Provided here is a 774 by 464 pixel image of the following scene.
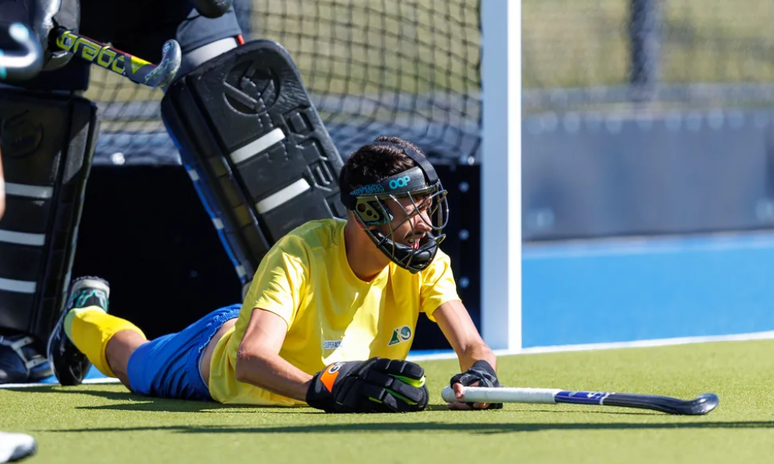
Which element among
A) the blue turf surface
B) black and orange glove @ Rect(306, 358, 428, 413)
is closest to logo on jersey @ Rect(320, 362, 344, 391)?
black and orange glove @ Rect(306, 358, 428, 413)

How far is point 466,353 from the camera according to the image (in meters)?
3.31

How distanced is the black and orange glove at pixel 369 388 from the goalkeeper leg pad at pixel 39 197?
1.64m

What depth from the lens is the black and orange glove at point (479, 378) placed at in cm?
310

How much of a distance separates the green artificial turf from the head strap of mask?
15.4 inches

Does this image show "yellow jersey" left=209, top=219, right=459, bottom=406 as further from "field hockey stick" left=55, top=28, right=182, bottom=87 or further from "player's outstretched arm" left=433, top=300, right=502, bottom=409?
"field hockey stick" left=55, top=28, right=182, bottom=87

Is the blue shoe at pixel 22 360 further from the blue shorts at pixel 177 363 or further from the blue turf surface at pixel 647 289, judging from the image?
the blue turf surface at pixel 647 289

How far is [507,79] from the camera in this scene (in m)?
4.77

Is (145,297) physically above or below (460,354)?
below

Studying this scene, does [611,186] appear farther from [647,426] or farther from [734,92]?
[647,426]

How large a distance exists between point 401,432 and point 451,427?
0.14 meters

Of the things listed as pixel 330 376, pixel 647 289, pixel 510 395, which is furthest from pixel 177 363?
pixel 647 289

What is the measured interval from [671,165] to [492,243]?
5.59 meters

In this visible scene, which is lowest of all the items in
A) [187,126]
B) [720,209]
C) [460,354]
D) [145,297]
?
[720,209]

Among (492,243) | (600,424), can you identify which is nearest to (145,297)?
(492,243)
